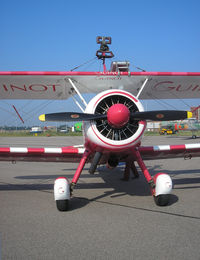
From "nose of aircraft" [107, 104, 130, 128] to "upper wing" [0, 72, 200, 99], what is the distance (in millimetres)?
1652

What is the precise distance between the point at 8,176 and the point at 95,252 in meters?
6.52

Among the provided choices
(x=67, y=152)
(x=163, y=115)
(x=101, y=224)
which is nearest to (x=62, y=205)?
(x=101, y=224)

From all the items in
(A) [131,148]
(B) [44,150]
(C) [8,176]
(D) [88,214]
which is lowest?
(D) [88,214]

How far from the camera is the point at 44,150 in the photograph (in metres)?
5.81

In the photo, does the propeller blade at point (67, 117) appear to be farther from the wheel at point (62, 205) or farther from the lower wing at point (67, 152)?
the wheel at point (62, 205)

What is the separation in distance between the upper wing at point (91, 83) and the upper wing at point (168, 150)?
135 cm

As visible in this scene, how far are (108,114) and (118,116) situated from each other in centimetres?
23

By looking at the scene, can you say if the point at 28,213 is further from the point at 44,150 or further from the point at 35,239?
the point at 44,150

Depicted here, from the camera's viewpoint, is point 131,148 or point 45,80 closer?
point 131,148

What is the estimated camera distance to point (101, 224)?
3.86 m

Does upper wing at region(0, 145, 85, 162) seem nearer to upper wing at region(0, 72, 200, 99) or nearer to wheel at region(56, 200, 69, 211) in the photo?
wheel at region(56, 200, 69, 211)

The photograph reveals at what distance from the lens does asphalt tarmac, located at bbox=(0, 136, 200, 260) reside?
290 centimetres

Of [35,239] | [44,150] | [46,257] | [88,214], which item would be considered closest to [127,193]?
[88,214]

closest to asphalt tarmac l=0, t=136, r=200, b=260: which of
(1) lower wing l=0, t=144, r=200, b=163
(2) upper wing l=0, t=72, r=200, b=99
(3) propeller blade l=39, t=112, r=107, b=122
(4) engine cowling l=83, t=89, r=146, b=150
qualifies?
(1) lower wing l=0, t=144, r=200, b=163
